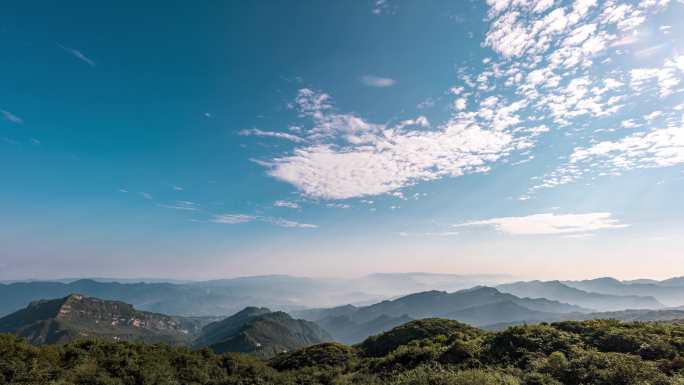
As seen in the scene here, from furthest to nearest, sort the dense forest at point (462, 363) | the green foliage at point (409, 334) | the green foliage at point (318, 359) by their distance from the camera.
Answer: the green foliage at point (409, 334), the green foliage at point (318, 359), the dense forest at point (462, 363)

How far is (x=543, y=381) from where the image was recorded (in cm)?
1964

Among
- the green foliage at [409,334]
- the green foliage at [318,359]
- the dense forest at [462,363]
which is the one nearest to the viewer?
the dense forest at [462,363]

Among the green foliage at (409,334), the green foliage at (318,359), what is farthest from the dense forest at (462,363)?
the green foliage at (409,334)

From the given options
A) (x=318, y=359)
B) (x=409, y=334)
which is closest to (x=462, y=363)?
(x=318, y=359)

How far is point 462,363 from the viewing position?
1098 inches

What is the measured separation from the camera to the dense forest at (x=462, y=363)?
783 inches

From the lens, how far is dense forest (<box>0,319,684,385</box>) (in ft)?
65.3

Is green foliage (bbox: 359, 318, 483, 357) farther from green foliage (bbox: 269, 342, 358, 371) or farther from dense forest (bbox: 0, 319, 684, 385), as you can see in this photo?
dense forest (bbox: 0, 319, 684, 385)

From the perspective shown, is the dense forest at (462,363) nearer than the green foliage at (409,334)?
Yes

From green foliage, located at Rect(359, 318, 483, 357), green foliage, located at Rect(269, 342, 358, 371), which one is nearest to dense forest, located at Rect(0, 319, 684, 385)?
green foliage, located at Rect(269, 342, 358, 371)

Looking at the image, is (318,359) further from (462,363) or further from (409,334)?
(462,363)

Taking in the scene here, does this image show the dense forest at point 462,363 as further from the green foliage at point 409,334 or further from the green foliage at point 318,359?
the green foliage at point 409,334

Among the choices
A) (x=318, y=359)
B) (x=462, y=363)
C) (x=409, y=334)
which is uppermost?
(x=462, y=363)

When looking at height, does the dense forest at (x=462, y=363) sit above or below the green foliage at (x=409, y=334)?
above
